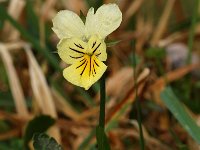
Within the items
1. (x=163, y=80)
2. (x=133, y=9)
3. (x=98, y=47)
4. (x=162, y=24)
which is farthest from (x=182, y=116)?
(x=133, y=9)

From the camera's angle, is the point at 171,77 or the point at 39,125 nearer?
the point at 39,125

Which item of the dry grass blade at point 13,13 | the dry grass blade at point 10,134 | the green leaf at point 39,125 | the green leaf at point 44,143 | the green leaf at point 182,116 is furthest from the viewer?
the dry grass blade at point 13,13

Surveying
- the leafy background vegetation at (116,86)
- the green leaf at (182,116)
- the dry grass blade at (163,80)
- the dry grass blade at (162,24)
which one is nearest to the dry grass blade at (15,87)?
the leafy background vegetation at (116,86)

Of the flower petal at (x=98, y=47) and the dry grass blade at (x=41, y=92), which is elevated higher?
the flower petal at (x=98, y=47)

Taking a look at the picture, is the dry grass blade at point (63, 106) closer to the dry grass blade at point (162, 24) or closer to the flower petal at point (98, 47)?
the dry grass blade at point (162, 24)

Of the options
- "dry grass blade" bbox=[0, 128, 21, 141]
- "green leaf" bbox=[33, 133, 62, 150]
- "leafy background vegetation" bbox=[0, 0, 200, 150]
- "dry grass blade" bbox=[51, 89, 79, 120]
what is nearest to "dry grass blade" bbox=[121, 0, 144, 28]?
"leafy background vegetation" bbox=[0, 0, 200, 150]

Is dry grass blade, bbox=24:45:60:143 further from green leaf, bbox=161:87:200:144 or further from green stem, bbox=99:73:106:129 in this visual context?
green stem, bbox=99:73:106:129

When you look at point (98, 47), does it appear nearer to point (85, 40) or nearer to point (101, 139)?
point (85, 40)

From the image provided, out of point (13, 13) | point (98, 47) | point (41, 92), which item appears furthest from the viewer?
point (13, 13)
